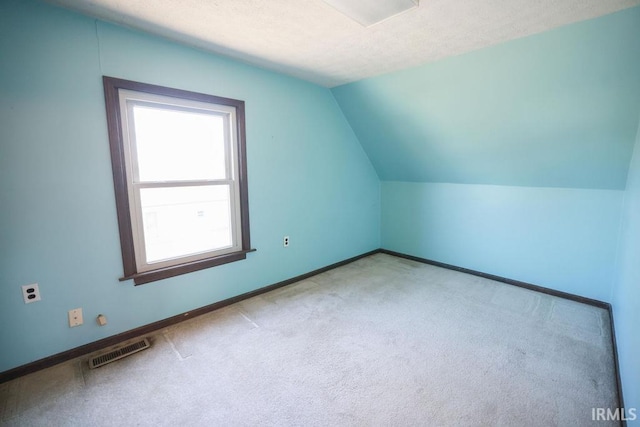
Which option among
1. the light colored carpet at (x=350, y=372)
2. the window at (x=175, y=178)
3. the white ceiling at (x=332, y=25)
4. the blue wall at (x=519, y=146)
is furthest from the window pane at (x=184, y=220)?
the blue wall at (x=519, y=146)

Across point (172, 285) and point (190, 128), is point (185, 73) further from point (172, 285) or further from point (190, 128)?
point (172, 285)

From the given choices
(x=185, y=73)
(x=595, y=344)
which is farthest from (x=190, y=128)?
(x=595, y=344)

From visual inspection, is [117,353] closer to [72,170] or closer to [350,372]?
[72,170]

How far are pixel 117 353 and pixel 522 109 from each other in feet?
12.2

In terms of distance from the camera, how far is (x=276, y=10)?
1.73 metres

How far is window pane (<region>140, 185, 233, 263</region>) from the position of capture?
231 centimetres

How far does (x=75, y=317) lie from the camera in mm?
1983

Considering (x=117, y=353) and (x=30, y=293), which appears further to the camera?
(x=117, y=353)

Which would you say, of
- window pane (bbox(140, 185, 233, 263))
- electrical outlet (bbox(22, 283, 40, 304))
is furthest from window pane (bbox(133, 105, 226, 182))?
electrical outlet (bbox(22, 283, 40, 304))

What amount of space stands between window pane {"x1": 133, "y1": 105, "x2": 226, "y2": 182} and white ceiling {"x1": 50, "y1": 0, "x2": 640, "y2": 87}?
0.58m

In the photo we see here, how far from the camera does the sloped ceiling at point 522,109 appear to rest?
192 centimetres

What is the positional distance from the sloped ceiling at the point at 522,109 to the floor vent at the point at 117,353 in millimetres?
3105

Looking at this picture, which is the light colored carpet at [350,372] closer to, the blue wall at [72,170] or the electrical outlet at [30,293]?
the blue wall at [72,170]

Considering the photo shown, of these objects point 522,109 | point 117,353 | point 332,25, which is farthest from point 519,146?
point 117,353
